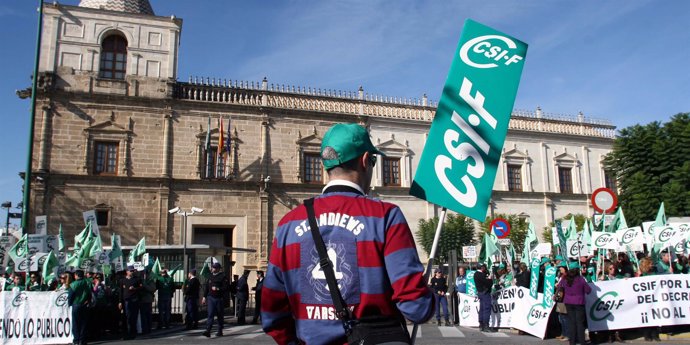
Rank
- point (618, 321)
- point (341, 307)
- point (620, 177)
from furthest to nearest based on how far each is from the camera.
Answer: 1. point (620, 177)
2. point (618, 321)
3. point (341, 307)

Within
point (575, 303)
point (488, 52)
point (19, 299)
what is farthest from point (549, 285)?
point (19, 299)

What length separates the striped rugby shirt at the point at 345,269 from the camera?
7.73 ft

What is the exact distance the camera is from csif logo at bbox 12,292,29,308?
1243 cm

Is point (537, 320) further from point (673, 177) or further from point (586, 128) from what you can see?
point (586, 128)

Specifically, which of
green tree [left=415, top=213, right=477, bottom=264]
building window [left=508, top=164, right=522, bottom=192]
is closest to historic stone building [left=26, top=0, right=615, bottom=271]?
green tree [left=415, top=213, right=477, bottom=264]

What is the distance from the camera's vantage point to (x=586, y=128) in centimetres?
3612

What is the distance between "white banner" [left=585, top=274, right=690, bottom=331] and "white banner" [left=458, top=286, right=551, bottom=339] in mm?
1228

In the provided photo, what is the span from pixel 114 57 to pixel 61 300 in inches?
704

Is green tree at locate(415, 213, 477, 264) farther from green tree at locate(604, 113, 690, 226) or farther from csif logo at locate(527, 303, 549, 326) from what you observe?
csif logo at locate(527, 303, 549, 326)

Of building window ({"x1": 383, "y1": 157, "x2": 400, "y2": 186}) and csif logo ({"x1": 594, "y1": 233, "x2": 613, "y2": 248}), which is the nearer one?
csif logo ({"x1": 594, "y1": 233, "x2": 613, "y2": 248})

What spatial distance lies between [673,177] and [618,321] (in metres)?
16.2

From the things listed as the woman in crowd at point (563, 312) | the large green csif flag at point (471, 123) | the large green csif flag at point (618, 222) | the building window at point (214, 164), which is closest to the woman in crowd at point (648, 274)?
the woman in crowd at point (563, 312)

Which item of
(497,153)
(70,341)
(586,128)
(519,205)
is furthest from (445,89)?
(586,128)

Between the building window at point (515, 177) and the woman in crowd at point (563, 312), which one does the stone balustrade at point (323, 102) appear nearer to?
the building window at point (515, 177)
